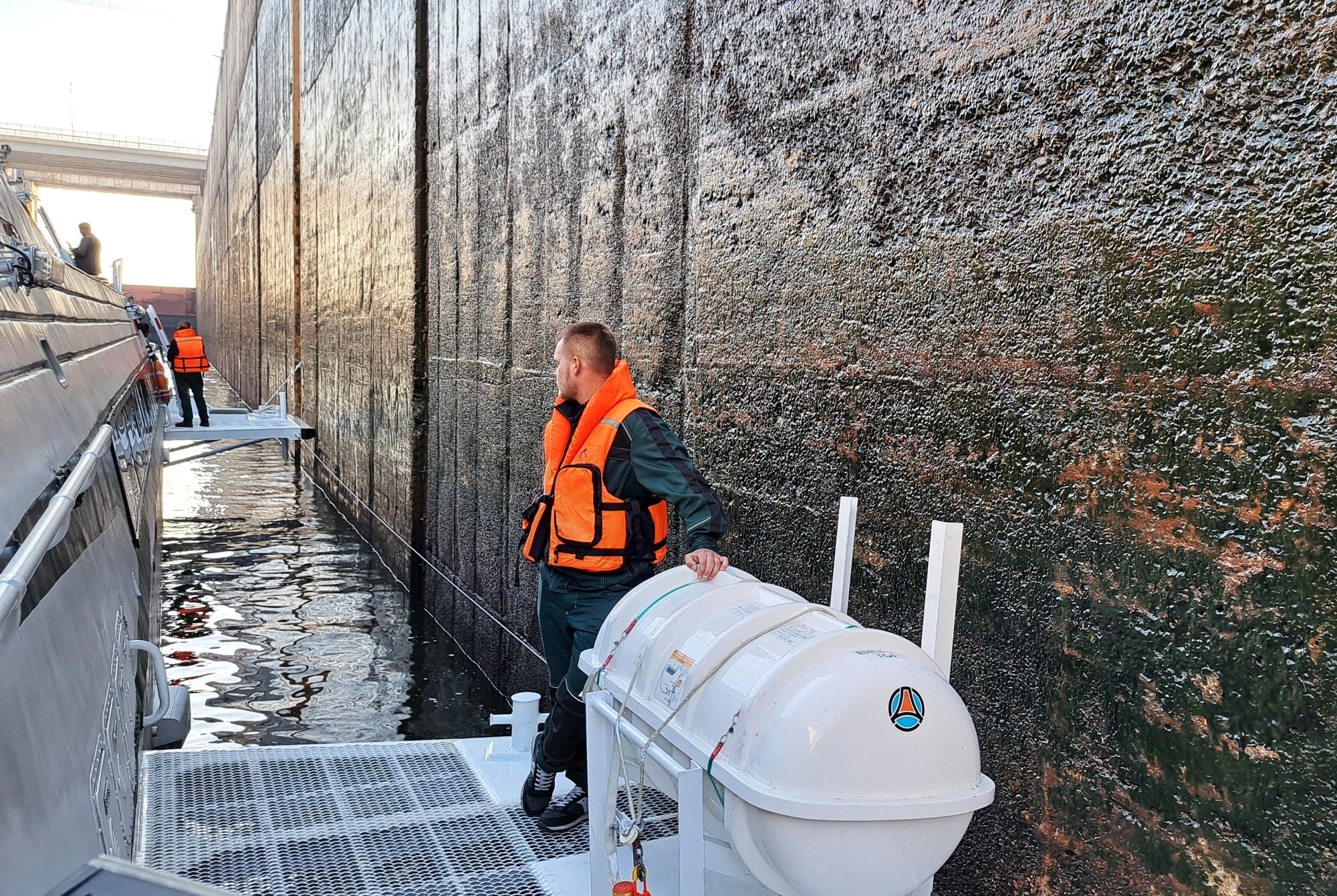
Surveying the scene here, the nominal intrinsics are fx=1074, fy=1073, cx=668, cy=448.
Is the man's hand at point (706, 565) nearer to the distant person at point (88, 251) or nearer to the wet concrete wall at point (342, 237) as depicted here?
the wet concrete wall at point (342, 237)

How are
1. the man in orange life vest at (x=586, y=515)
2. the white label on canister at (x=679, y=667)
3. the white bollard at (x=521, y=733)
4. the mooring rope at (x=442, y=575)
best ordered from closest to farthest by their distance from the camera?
the white label on canister at (x=679, y=667)
the man in orange life vest at (x=586, y=515)
the white bollard at (x=521, y=733)
the mooring rope at (x=442, y=575)

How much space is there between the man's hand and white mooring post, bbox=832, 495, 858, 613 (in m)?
0.31

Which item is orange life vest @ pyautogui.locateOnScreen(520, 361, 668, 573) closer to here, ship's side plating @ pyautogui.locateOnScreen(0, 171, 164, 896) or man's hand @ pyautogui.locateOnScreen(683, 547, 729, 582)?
man's hand @ pyautogui.locateOnScreen(683, 547, 729, 582)

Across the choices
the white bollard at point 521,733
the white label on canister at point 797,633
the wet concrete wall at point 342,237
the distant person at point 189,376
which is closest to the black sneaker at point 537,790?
the white bollard at point 521,733

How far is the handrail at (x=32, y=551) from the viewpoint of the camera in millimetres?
1396

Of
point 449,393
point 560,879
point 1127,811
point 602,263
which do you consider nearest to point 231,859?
point 560,879

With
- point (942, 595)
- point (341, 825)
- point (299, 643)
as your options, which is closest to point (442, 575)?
point (299, 643)

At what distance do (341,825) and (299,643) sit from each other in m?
4.71

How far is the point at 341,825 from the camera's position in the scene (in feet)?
12.1

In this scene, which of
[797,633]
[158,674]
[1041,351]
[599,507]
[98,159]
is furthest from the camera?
[98,159]

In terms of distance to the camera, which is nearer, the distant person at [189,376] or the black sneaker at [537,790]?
the black sneaker at [537,790]

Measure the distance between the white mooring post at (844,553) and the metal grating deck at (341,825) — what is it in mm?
1228

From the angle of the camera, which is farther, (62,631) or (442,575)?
(442,575)

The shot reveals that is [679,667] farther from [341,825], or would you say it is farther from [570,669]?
[341,825]
